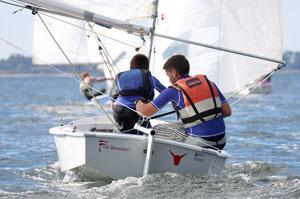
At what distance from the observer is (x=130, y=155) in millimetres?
9773

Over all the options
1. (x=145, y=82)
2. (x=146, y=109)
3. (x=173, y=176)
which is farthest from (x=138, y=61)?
(x=173, y=176)

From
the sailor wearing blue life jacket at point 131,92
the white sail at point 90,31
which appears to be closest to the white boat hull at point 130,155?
the sailor wearing blue life jacket at point 131,92

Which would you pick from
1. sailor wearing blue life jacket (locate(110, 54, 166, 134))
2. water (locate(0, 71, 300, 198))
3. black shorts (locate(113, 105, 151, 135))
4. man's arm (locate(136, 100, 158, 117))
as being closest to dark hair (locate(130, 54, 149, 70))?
sailor wearing blue life jacket (locate(110, 54, 166, 134))

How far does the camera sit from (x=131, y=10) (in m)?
13.5

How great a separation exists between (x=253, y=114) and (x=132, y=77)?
15850 mm

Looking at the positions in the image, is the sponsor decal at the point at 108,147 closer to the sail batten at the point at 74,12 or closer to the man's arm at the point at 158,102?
the man's arm at the point at 158,102

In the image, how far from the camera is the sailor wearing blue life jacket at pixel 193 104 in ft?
32.6

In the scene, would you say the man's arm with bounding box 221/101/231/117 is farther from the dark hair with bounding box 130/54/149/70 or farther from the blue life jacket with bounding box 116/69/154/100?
the dark hair with bounding box 130/54/149/70

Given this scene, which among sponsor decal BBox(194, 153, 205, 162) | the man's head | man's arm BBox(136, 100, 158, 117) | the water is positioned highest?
the man's head

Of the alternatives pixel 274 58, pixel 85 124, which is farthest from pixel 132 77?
pixel 274 58

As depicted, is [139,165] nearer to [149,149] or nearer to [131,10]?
[149,149]

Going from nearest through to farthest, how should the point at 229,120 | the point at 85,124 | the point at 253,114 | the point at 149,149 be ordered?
the point at 149,149
the point at 85,124
the point at 229,120
the point at 253,114

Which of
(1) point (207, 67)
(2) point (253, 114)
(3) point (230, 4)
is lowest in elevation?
(2) point (253, 114)

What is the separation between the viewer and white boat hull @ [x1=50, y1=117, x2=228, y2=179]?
31.9 ft
